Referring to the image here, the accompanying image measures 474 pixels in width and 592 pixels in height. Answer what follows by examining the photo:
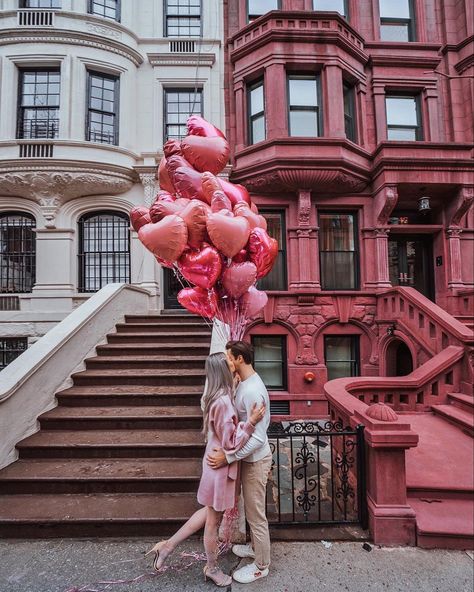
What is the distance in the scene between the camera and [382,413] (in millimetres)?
2822

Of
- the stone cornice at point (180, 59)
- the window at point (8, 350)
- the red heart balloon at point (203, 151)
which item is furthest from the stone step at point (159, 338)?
the stone cornice at point (180, 59)

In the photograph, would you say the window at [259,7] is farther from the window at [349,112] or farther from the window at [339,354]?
the window at [339,354]

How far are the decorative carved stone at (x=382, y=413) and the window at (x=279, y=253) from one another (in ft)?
16.8

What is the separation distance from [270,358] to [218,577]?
5.45 meters

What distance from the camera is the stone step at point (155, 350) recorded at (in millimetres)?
5441

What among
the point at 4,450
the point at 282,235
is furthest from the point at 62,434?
the point at 282,235

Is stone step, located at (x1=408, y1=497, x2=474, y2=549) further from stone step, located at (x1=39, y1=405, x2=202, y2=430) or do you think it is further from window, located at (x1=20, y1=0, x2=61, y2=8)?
window, located at (x1=20, y1=0, x2=61, y2=8)

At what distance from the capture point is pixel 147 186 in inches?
325

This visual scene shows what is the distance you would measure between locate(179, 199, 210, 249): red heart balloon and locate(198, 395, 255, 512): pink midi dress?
5.17 feet

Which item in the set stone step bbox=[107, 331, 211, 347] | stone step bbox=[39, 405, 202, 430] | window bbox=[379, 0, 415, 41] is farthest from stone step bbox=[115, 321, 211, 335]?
window bbox=[379, 0, 415, 41]

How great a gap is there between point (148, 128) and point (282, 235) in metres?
4.82

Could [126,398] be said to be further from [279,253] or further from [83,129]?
[83,129]

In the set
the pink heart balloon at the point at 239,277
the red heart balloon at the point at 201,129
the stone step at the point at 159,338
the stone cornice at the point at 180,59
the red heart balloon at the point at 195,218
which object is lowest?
the stone step at the point at 159,338

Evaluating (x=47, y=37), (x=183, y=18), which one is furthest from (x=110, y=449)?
(x=183, y=18)
